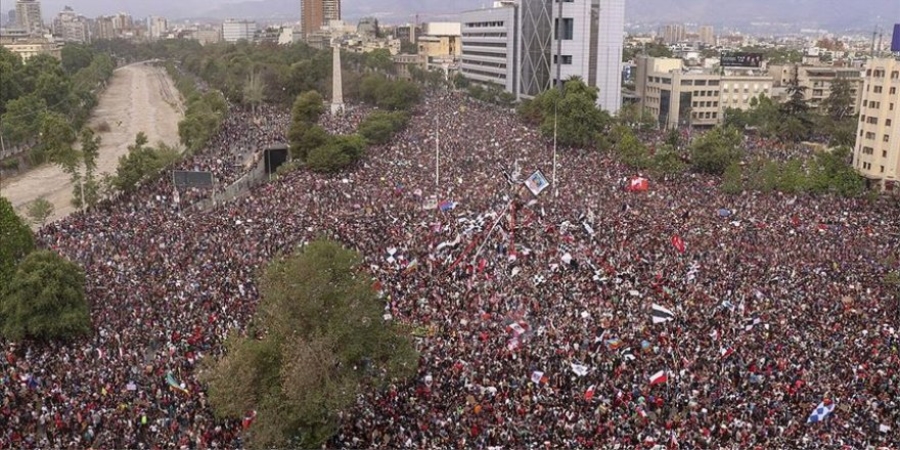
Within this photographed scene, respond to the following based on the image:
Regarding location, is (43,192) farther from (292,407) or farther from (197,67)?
(197,67)

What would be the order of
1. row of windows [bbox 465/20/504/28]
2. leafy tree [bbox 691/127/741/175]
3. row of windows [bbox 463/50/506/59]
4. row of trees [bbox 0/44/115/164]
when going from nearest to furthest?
1. leafy tree [bbox 691/127/741/175]
2. row of trees [bbox 0/44/115/164]
3. row of windows [bbox 465/20/504/28]
4. row of windows [bbox 463/50/506/59]

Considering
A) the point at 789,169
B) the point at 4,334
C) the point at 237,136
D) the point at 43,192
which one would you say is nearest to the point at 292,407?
the point at 4,334

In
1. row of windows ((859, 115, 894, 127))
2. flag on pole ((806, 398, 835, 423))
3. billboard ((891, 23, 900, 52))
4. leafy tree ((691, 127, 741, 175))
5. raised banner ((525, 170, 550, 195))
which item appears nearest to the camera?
flag on pole ((806, 398, 835, 423))

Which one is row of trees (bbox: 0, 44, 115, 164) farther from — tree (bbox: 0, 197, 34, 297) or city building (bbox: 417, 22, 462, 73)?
city building (bbox: 417, 22, 462, 73)

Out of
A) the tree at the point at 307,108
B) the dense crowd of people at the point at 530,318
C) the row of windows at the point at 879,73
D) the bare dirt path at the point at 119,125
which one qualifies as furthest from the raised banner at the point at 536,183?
the tree at the point at 307,108

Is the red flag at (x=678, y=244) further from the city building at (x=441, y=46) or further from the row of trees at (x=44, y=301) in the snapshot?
the city building at (x=441, y=46)

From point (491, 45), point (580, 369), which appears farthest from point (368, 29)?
point (580, 369)

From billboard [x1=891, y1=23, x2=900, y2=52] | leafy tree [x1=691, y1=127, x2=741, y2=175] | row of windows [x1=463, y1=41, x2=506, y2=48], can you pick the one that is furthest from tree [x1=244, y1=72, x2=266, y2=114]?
billboard [x1=891, y1=23, x2=900, y2=52]
